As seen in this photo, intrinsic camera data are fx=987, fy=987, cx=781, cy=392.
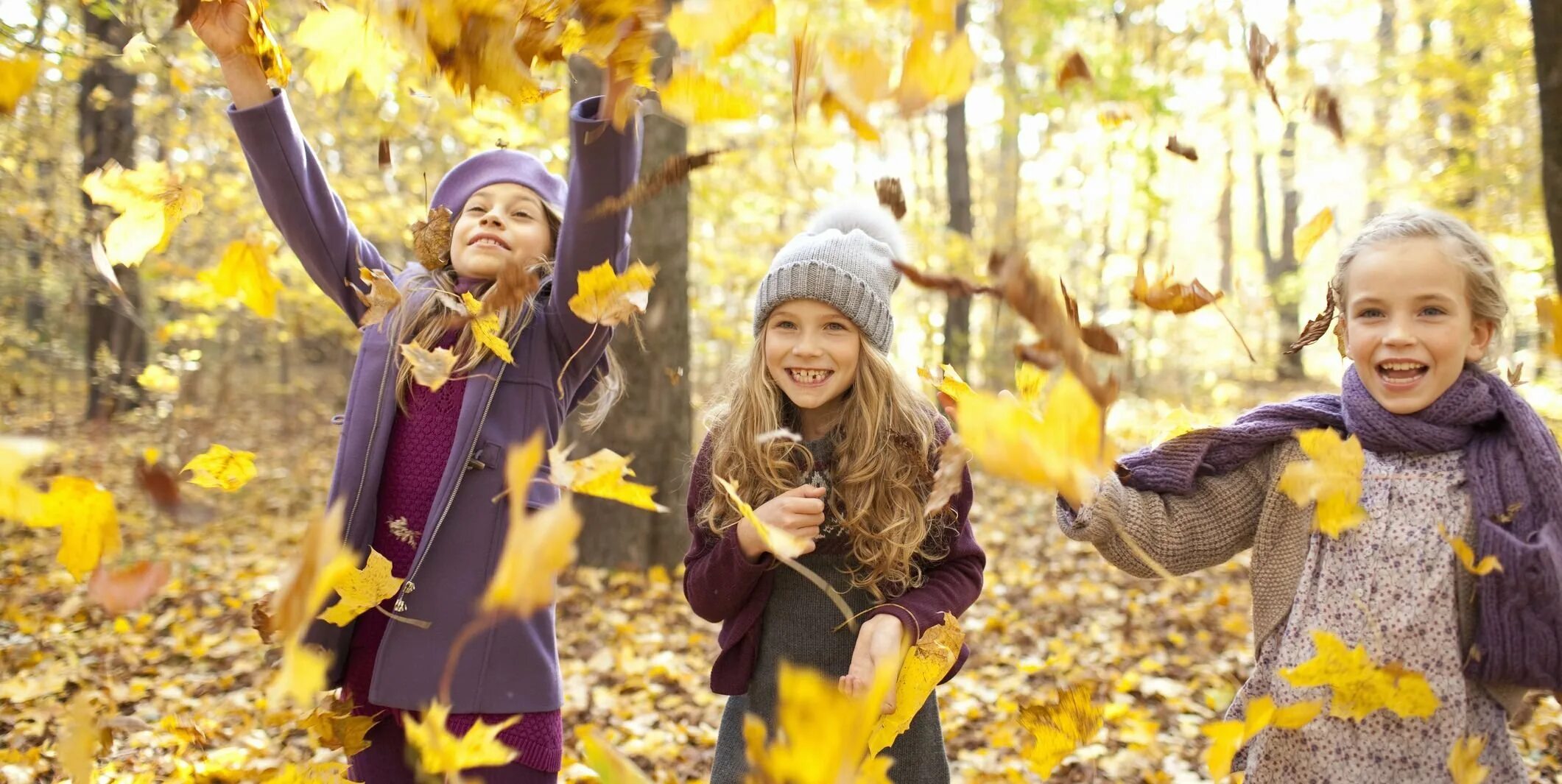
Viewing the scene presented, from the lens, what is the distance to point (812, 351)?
177 cm

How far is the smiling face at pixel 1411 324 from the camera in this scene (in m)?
1.53

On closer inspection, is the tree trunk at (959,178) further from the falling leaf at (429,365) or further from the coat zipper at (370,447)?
the falling leaf at (429,365)

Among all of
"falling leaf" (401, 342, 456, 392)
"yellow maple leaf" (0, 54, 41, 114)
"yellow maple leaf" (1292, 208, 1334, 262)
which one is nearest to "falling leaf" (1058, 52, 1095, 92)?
"yellow maple leaf" (1292, 208, 1334, 262)

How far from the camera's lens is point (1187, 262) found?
89.7ft

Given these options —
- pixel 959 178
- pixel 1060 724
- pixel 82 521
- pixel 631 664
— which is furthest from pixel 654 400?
pixel 959 178

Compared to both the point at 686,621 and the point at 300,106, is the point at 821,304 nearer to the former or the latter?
the point at 686,621

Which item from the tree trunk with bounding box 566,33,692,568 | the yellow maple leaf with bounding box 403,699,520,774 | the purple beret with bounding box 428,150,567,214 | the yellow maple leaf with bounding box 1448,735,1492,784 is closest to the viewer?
the yellow maple leaf with bounding box 403,699,520,774

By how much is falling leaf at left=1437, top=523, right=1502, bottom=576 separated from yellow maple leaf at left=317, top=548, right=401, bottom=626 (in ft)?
5.19

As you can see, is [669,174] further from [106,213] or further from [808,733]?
[106,213]

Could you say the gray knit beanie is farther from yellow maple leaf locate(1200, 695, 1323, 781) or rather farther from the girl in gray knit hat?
yellow maple leaf locate(1200, 695, 1323, 781)

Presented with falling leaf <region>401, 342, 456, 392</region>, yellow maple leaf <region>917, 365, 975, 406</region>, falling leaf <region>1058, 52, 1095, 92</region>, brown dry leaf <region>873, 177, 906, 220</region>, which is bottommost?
yellow maple leaf <region>917, 365, 975, 406</region>

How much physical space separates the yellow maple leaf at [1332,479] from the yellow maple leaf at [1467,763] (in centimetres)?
33

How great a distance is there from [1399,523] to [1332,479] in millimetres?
186

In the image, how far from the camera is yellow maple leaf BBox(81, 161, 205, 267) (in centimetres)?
150
